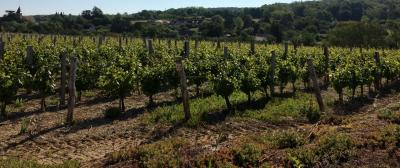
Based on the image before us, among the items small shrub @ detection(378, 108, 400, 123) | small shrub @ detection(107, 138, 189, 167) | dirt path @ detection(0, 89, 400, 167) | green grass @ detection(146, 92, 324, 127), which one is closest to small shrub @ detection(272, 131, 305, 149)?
dirt path @ detection(0, 89, 400, 167)

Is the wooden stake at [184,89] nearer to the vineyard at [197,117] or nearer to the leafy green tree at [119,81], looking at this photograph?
the vineyard at [197,117]

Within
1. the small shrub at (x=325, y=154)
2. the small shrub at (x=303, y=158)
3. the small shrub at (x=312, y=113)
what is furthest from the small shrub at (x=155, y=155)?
the small shrub at (x=312, y=113)

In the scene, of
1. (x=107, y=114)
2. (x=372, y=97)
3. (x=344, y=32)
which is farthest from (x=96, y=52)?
(x=344, y=32)

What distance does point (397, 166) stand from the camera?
9367mm

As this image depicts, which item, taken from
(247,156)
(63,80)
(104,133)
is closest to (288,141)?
(247,156)

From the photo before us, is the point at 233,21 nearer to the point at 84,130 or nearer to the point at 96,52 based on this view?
the point at 96,52

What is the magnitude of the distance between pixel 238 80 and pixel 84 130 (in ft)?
17.0

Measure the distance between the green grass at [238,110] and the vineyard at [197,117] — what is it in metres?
0.03

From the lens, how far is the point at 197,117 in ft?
47.6

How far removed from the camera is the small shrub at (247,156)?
9.55m

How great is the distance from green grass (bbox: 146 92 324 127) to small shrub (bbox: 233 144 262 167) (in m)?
4.20

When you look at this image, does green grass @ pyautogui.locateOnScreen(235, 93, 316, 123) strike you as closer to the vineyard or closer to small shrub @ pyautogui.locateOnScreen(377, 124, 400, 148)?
the vineyard

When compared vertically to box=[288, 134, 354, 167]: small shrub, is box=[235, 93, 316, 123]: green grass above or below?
below

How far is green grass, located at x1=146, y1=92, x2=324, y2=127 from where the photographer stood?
14594 mm
